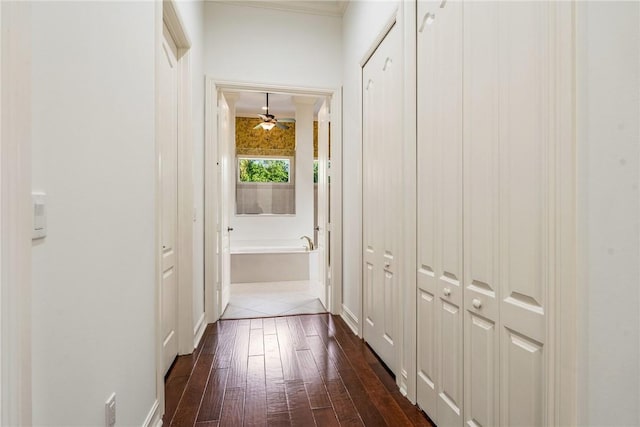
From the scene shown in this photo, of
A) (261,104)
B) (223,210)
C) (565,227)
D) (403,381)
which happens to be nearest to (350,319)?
(403,381)

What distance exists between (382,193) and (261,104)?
14.3 ft

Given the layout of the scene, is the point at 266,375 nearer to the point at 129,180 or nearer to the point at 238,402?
the point at 238,402

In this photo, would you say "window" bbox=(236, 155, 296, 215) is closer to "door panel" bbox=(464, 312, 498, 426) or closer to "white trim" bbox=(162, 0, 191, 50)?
"white trim" bbox=(162, 0, 191, 50)

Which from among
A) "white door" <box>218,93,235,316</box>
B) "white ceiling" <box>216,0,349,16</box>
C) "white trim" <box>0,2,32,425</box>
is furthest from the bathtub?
"white trim" <box>0,2,32,425</box>

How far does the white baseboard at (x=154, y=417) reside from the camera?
5.25 ft

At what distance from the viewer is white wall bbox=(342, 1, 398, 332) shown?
282 centimetres

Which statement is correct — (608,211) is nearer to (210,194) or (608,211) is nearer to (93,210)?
(93,210)

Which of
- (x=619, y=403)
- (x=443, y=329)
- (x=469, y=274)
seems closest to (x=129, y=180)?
(x=469, y=274)

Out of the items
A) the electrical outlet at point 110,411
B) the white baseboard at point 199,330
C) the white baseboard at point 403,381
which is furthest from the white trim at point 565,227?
the white baseboard at point 199,330

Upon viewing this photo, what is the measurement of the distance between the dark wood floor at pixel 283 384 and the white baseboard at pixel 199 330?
0.17 ft

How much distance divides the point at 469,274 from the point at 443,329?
0.38 m

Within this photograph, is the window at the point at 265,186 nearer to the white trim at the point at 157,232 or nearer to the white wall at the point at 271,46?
the white wall at the point at 271,46

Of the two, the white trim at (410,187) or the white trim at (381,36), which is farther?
the white trim at (381,36)

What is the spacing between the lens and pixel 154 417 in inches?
66.0
